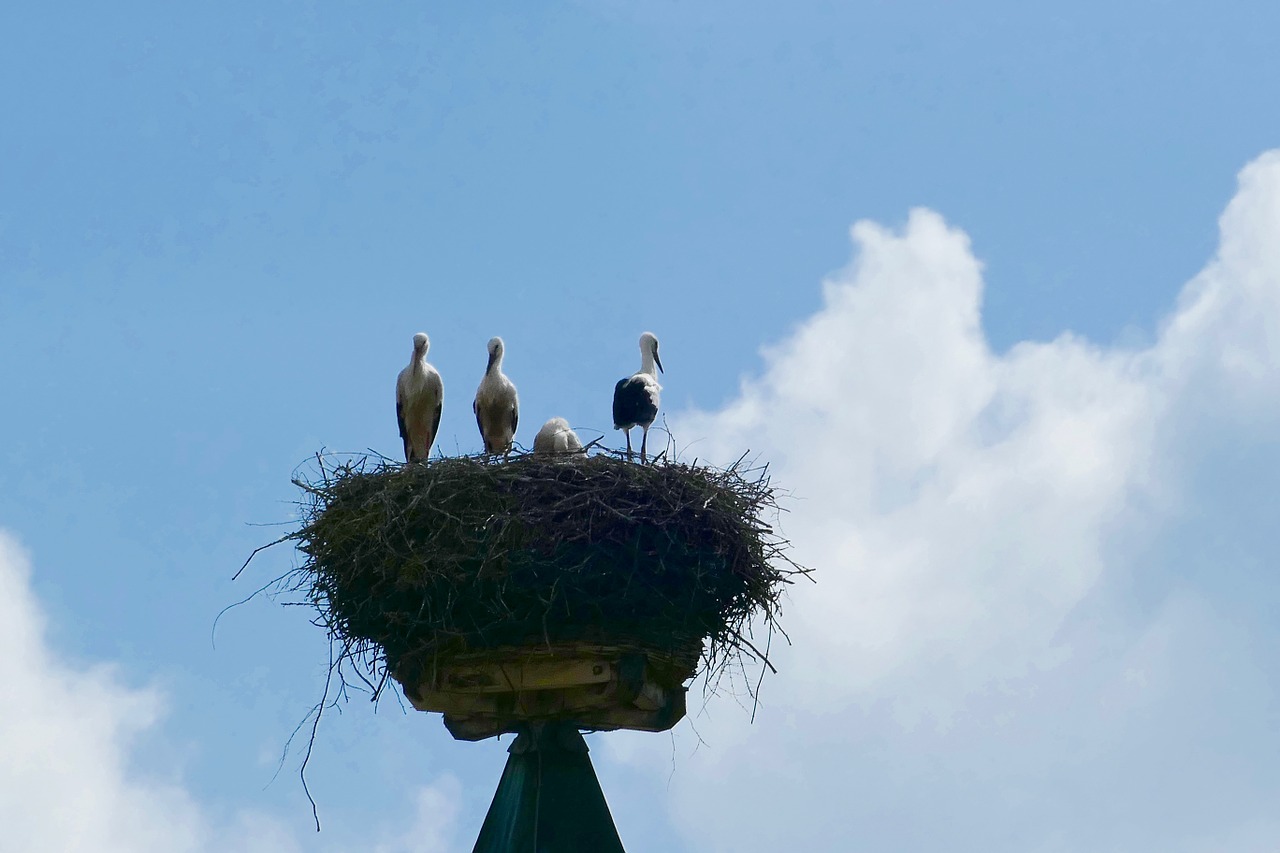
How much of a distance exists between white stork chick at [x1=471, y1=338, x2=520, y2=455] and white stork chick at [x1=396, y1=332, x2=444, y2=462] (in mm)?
329

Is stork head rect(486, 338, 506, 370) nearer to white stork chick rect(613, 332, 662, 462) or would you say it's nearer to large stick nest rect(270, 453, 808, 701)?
white stork chick rect(613, 332, 662, 462)

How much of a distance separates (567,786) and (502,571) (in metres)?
0.96

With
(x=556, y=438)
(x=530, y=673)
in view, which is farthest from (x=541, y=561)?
(x=556, y=438)

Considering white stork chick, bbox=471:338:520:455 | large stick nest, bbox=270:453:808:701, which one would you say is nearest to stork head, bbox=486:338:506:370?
white stork chick, bbox=471:338:520:455

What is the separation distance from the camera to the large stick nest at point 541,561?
7.51 m

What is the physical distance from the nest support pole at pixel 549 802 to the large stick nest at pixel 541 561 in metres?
0.51

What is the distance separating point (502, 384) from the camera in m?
10.8

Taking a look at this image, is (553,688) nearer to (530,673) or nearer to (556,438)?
(530,673)

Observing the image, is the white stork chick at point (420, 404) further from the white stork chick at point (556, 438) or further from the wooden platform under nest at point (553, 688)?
the wooden platform under nest at point (553, 688)

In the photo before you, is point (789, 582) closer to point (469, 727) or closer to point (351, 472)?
point (469, 727)

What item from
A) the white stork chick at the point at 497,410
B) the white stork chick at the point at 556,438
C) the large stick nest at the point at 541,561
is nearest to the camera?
the large stick nest at the point at 541,561

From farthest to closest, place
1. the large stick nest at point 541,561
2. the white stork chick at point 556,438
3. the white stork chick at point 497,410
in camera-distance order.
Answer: the white stork chick at point 497,410
the white stork chick at point 556,438
the large stick nest at point 541,561

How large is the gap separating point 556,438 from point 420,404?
5.07 ft

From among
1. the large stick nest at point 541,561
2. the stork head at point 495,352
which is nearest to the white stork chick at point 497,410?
the stork head at point 495,352
